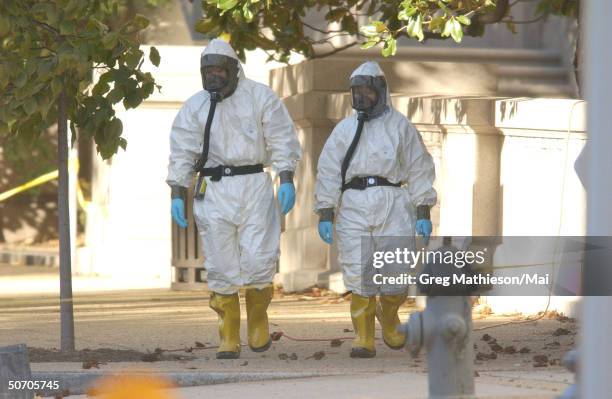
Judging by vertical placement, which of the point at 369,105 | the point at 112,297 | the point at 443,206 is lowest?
the point at 112,297

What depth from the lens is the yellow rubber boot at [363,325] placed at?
9016mm

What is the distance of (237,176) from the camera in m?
9.07

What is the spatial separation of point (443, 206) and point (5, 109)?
14.6 ft

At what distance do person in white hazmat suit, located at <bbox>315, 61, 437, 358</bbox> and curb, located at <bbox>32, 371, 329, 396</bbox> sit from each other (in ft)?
3.75

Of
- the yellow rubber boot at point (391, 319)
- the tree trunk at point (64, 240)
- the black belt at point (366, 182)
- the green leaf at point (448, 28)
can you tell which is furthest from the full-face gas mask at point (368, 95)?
the tree trunk at point (64, 240)

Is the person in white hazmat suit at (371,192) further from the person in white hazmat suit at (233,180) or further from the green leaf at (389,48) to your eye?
the green leaf at (389,48)

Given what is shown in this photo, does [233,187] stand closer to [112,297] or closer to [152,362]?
[152,362]

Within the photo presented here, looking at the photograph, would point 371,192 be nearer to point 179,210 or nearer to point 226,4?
point 179,210

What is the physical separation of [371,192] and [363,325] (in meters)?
0.79

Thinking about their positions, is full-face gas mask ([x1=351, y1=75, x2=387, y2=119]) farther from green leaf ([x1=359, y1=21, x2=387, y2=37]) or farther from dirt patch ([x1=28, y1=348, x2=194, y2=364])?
dirt patch ([x1=28, y1=348, x2=194, y2=364])

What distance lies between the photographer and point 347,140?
9.30 meters

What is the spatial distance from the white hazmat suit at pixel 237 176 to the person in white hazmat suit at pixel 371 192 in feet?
0.99

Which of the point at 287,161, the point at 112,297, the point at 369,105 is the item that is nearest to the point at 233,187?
the point at 287,161

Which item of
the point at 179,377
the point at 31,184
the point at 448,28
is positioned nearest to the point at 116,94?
the point at 179,377
